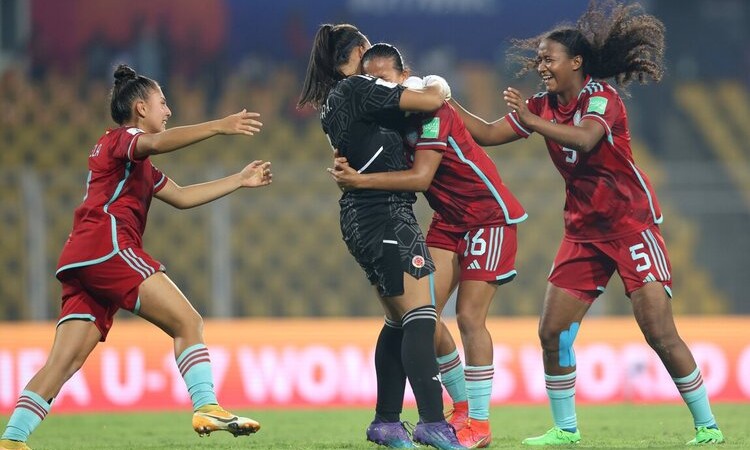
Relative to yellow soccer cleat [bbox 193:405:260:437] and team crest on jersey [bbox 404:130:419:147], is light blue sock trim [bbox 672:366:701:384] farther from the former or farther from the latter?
yellow soccer cleat [bbox 193:405:260:437]

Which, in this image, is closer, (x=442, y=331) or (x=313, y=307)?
(x=442, y=331)

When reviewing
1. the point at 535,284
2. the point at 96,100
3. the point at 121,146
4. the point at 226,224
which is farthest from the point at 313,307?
the point at 121,146

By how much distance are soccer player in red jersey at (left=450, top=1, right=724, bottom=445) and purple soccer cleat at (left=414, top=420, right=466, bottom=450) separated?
0.89 meters

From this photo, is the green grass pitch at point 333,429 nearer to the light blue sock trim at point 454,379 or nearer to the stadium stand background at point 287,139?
the light blue sock trim at point 454,379

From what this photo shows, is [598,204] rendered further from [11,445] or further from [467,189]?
[11,445]

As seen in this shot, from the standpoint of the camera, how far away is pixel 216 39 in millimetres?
13500

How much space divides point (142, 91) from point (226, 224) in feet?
16.3

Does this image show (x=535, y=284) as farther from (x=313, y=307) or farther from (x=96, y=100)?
(x=96, y=100)

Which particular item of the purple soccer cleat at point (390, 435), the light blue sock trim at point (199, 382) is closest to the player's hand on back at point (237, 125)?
the light blue sock trim at point (199, 382)

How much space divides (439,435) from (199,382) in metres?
1.13

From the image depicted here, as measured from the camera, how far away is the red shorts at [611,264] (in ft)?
19.0

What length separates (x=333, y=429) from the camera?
719 centimetres

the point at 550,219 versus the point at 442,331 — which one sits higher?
the point at 550,219

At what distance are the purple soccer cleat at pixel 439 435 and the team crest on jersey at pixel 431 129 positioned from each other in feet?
4.35
